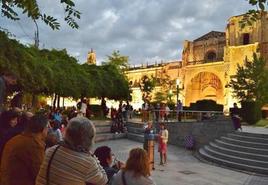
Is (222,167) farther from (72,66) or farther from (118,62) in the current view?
(118,62)

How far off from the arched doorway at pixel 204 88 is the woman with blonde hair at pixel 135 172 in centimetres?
4915

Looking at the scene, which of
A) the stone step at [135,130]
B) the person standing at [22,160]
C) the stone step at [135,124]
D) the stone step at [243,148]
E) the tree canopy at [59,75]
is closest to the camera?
the person standing at [22,160]

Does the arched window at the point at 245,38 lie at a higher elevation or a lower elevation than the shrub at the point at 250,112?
higher

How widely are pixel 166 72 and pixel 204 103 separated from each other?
2753 cm

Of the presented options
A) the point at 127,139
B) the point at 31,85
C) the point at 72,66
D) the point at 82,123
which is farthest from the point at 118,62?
the point at 82,123

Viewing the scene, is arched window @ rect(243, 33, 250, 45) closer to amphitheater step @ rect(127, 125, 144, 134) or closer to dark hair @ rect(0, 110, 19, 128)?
amphitheater step @ rect(127, 125, 144, 134)

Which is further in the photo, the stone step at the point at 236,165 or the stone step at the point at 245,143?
the stone step at the point at 245,143

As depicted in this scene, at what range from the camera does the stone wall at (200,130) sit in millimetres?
19938

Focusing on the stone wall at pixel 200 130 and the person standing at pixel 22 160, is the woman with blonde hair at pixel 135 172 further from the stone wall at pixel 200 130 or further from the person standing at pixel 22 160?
the stone wall at pixel 200 130

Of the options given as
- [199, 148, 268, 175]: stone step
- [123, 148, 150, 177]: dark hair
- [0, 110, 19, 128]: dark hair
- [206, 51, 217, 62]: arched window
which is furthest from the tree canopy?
[206, 51, 217, 62]: arched window

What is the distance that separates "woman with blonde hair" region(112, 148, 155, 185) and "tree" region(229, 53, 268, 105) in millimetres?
28549

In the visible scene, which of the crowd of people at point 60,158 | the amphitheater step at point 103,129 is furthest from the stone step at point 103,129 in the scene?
the crowd of people at point 60,158

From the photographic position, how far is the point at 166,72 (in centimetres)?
6062

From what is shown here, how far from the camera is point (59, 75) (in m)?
27.1
